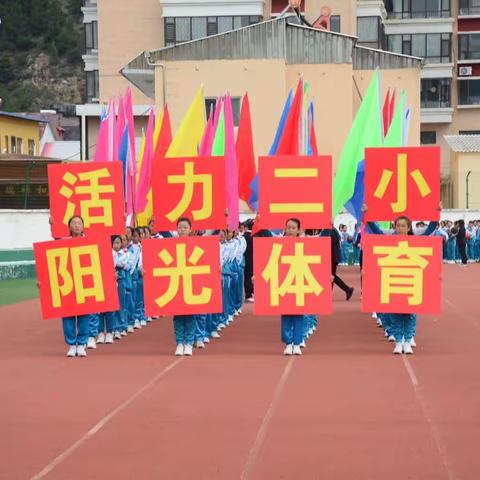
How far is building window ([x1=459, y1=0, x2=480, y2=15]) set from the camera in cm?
5906

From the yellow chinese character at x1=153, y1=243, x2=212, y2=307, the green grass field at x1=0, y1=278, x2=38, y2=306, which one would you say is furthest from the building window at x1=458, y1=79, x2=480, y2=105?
the yellow chinese character at x1=153, y1=243, x2=212, y2=307

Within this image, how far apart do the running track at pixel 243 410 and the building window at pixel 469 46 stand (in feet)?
151

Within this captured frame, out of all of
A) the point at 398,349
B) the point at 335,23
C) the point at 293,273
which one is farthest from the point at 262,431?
the point at 335,23

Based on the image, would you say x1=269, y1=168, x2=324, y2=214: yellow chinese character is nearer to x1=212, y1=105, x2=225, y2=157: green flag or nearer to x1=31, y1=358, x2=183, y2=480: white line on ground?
x1=31, y1=358, x2=183, y2=480: white line on ground

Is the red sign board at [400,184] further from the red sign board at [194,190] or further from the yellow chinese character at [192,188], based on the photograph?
the yellow chinese character at [192,188]

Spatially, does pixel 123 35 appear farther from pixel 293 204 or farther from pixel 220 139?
pixel 293 204

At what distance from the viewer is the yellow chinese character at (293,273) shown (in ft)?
44.6

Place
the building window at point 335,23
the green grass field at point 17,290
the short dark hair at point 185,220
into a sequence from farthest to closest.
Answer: the building window at point 335,23 < the green grass field at point 17,290 < the short dark hair at point 185,220

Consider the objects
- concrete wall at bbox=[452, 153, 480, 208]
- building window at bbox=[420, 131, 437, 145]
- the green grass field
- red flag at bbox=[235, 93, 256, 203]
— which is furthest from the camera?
building window at bbox=[420, 131, 437, 145]

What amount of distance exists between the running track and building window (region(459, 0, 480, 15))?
4629 centimetres

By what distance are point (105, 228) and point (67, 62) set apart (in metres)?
77.5

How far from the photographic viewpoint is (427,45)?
191 feet

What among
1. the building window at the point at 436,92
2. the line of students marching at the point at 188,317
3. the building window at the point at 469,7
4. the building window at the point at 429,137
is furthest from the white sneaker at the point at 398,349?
the building window at the point at 469,7

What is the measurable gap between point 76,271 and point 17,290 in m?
12.1
